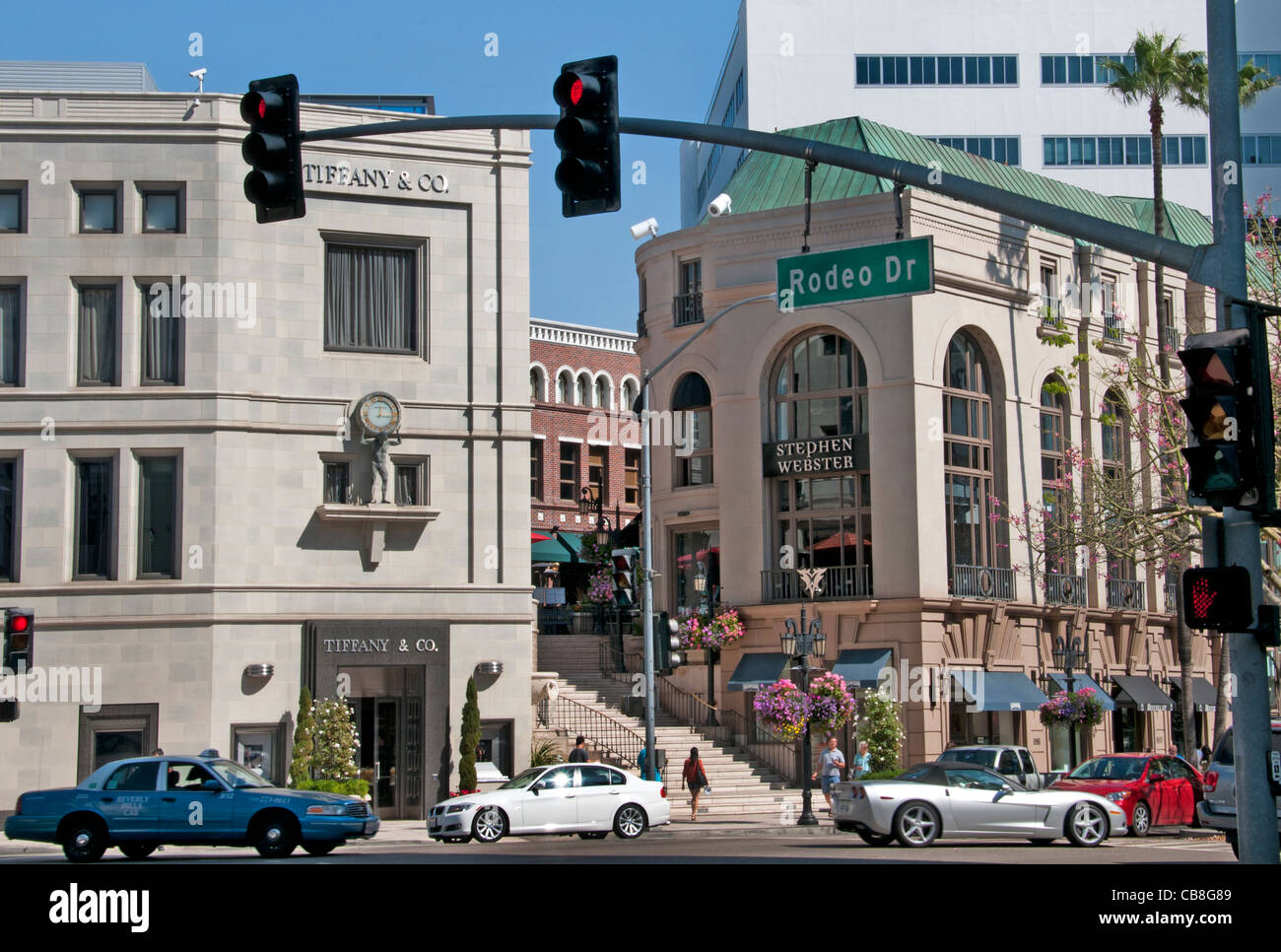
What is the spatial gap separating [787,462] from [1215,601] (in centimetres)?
3056

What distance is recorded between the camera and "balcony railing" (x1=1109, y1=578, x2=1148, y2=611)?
46.0 meters

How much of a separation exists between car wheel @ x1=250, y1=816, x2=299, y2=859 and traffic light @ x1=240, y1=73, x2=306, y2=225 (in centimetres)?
1089

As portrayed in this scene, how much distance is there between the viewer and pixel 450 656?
32625 mm

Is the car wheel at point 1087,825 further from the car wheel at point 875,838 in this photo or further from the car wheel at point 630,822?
the car wheel at point 630,822

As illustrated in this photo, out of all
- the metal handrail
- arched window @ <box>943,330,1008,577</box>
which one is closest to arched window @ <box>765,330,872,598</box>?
arched window @ <box>943,330,1008,577</box>

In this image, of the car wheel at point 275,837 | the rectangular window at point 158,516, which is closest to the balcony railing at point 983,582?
the rectangular window at point 158,516

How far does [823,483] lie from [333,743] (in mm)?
16564

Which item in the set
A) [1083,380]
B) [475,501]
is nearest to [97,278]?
[475,501]

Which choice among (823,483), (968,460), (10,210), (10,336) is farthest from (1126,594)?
(10,210)

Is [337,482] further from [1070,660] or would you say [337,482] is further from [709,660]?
[1070,660]

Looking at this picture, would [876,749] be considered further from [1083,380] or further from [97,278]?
[97,278]

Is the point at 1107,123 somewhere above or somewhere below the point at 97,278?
above

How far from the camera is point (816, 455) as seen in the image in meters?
41.2

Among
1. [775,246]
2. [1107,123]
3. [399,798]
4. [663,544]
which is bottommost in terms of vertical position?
[399,798]
